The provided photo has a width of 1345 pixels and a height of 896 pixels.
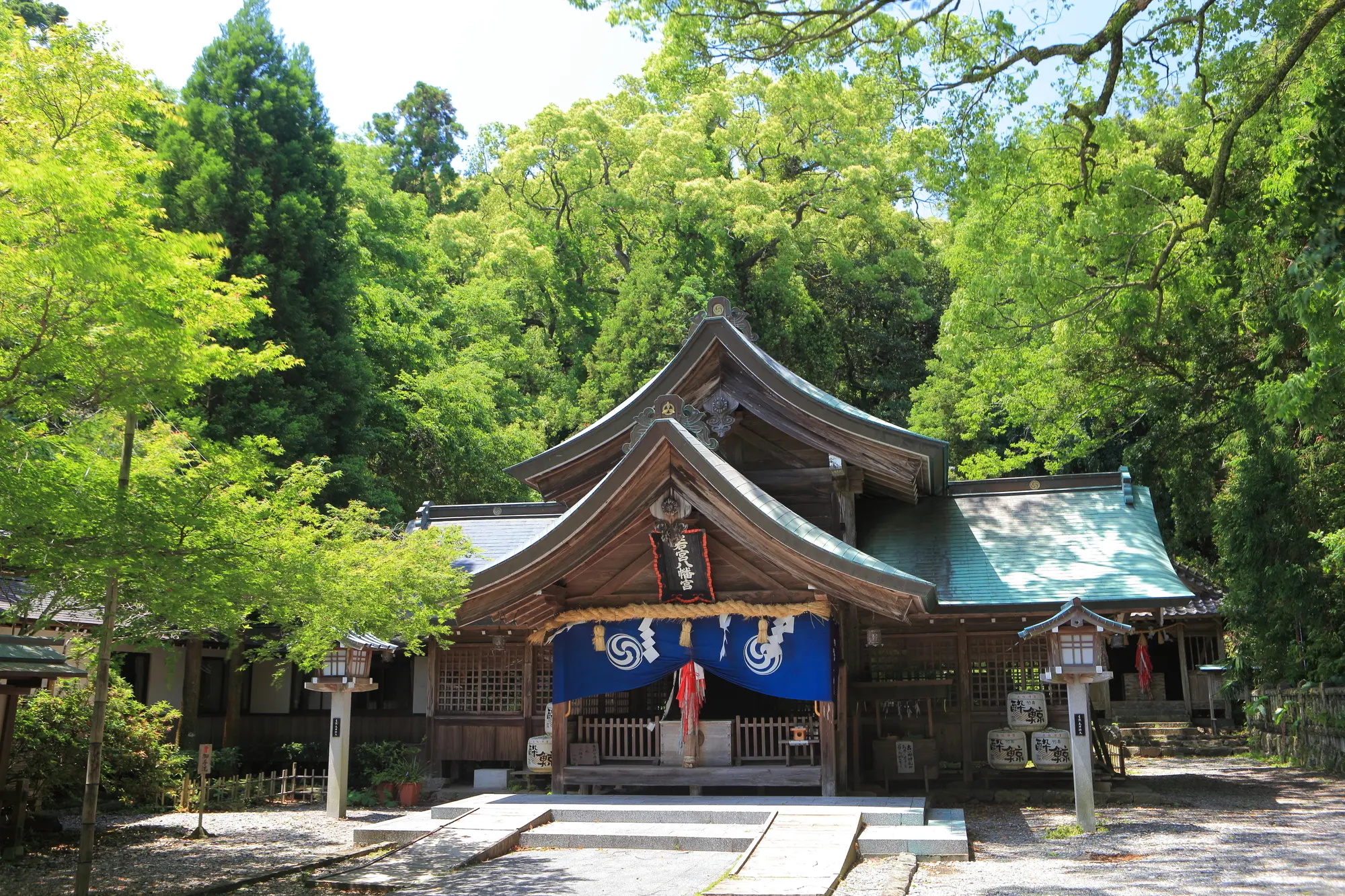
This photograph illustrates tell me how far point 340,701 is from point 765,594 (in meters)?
Result: 6.09

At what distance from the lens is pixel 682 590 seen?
44.3 feet

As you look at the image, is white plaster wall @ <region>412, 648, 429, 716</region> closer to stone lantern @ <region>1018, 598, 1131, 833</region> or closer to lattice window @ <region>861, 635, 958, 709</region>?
lattice window @ <region>861, 635, 958, 709</region>

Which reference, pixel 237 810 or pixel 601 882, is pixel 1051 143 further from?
pixel 237 810

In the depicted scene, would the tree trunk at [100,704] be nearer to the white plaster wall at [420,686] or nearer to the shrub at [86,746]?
the shrub at [86,746]

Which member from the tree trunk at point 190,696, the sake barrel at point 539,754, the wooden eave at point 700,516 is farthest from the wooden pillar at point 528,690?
the tree trunk at point 190,696

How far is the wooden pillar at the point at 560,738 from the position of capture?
47.0ft

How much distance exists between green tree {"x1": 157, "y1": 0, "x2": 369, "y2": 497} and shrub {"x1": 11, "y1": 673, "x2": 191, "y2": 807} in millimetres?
8583

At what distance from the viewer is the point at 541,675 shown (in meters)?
16.9

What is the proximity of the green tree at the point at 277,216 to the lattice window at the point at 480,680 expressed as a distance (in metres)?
7.28

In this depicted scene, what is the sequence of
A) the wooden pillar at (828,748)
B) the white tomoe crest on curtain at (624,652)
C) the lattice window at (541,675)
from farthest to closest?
the lattice window at (541,675) < the white tomoe crest on curtain at (624,652) < the wooden pillar at (828,748)

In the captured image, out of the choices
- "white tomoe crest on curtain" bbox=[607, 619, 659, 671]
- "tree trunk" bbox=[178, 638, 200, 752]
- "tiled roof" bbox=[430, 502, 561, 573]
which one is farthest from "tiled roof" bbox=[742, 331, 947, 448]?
"tree trunk" bbox=[178, 638, 200, 752]

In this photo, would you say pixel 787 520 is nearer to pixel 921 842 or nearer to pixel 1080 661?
pixel 1080 661

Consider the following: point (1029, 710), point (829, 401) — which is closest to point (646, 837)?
point (1029, 710)

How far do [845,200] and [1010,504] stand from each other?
1786 centimetres
